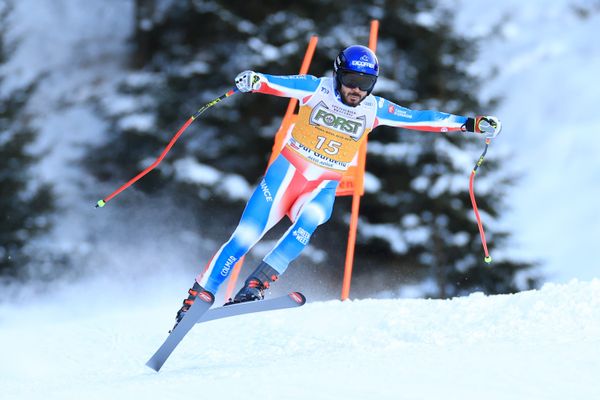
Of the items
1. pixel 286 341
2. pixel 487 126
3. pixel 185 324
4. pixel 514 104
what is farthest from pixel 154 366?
pixel 514 104

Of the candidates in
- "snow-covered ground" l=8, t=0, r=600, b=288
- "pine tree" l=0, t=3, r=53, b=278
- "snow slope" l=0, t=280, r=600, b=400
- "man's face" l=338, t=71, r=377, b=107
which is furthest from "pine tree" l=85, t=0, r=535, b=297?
"man's face" l=338, t=71, r=377, b=107

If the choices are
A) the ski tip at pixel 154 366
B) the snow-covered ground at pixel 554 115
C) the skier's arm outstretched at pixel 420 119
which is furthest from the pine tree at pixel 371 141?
the ski tip at pixel 154 366

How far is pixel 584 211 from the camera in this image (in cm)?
1728

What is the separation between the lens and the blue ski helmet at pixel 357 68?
4203 mm

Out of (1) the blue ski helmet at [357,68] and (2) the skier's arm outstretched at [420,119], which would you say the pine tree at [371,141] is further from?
(1) the blue ski helmet at [357,68]

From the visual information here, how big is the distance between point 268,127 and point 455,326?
7658mm

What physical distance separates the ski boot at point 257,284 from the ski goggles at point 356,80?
1078mm

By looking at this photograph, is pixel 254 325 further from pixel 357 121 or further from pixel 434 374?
pixel 434 374

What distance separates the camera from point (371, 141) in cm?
1205

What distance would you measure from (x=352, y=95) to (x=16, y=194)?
26.4 feet

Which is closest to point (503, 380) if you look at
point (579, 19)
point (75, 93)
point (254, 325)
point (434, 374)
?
point (434, 374)

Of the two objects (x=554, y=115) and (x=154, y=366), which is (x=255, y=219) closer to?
(x=154, y=366)

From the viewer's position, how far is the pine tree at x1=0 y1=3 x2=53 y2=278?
11117 millimetres

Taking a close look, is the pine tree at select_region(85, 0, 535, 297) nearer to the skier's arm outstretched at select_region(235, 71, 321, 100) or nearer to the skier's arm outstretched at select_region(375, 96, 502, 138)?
the skier's arm outstretched at select_region(375, 96, 502, 138)
